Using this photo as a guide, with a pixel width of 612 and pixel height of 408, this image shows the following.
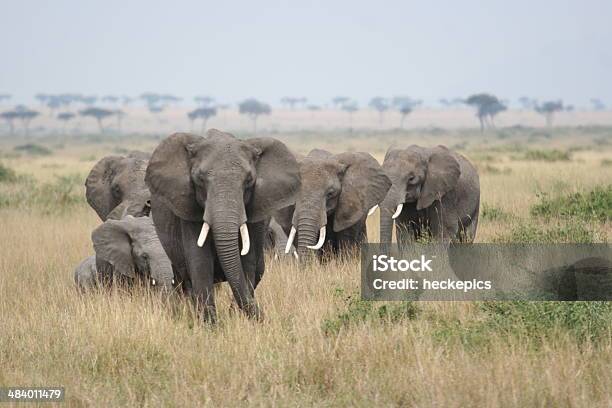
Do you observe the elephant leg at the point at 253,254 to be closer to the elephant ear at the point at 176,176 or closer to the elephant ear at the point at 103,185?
the elephant ear at the point at 176,176

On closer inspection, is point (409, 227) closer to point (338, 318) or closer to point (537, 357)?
point (338, 318)

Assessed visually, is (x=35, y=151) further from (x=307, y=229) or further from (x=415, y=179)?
(x=307, y=229)

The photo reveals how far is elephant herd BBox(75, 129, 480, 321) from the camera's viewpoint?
7945 millimetres

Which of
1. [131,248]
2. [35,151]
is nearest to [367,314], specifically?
[131,248]

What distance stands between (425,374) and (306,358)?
3.09ft

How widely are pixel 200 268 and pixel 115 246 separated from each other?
6.10 ft

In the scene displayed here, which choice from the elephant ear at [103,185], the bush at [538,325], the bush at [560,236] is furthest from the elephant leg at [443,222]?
the bush at [538,325]

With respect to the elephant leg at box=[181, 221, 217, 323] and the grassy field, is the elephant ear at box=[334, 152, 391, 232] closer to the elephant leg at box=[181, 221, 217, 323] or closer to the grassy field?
the grassy field

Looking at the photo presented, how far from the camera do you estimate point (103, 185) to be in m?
13.1

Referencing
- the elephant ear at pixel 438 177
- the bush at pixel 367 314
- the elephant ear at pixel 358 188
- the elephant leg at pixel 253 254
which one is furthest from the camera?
the elephant ear at pixel 438 177

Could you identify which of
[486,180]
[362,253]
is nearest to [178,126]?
[486,180]

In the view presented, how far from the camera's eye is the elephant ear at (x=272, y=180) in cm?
823

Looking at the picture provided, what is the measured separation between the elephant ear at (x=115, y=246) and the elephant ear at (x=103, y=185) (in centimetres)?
Result: 311

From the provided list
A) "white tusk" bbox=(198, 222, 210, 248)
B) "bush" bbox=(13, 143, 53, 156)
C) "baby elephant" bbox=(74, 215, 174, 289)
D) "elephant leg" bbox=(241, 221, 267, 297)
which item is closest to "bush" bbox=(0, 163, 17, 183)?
"baby elephant" bbox=(74, 215, 174, 289)
